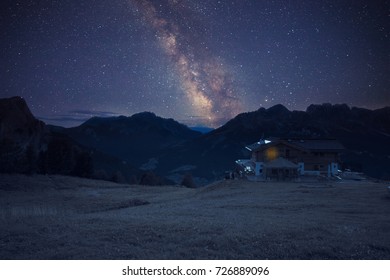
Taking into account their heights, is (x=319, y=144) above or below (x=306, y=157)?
above

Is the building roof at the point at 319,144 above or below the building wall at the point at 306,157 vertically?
above

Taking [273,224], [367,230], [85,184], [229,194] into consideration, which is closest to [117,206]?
[229,194]

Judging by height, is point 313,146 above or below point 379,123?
below

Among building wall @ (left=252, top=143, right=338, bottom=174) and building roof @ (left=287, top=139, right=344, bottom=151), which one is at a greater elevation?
building roof @ (left=287, top=139, right=344, bottom=151)

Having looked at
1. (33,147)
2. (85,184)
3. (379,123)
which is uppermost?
(379,123)

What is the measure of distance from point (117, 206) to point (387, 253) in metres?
20.1

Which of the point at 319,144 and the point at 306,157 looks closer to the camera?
the point at 306,157

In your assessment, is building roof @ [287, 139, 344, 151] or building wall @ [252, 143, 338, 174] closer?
building wall @ [252, 143, 338, 174]

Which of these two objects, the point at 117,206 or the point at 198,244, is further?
the point at 117,206

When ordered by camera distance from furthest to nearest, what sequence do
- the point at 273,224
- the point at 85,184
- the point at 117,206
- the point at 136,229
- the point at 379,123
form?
1. the point at 379,123
2. the point at 85,184
3. the point at 117,206
4. the point at 273,224
5. the point at 136,229

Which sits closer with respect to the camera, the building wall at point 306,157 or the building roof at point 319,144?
the building wall at point 306,157
